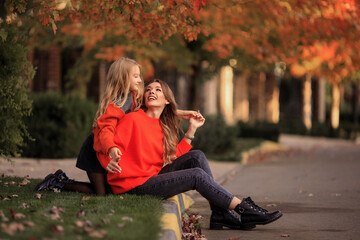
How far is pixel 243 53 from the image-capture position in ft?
51.4

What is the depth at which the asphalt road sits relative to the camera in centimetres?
650

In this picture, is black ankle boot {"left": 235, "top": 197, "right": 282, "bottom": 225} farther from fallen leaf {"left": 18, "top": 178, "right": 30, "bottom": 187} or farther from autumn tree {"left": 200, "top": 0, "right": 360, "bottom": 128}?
autumn tree {"left": 200, "top": 0, "right": 360, "bottom": 128}

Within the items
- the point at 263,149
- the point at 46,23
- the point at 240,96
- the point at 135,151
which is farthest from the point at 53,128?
the point at 240,96

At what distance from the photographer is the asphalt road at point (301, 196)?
6496 mm

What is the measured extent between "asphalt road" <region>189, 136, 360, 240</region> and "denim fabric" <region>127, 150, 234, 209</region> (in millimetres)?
408

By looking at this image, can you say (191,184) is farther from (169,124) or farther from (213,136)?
(213,136)

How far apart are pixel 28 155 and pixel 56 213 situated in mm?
8119

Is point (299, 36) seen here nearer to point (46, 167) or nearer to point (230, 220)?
point (46, 167)

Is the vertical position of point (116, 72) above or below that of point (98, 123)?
above

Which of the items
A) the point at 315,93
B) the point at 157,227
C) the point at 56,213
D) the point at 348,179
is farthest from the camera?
the point at 315,93

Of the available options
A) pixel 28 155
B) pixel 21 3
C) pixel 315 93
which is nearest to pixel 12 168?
pixel 28 155

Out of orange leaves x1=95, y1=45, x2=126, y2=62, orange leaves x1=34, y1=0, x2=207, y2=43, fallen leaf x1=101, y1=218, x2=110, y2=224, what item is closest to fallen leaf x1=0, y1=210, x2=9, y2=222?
fallen leaf x1=101, y1=218, x2=110, y2=224

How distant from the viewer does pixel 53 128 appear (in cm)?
1306

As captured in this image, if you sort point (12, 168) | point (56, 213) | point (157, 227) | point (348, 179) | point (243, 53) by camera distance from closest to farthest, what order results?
point (157, 227) → point (56, 213) → point (12, 168) → point (348, 179) → point (243, 53)
